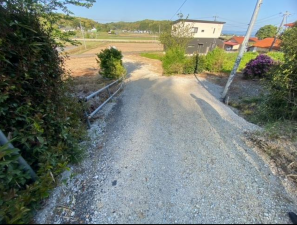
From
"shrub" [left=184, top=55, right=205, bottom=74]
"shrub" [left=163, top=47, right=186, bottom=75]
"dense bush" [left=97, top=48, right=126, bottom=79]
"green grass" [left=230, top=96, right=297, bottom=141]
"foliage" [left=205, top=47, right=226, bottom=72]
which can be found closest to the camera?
"green grass" [left=230, top=96, right=297, bottom=141]

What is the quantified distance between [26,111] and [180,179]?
6.98 feet

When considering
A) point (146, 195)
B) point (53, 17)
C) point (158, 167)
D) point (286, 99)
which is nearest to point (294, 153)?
point (286, 99)

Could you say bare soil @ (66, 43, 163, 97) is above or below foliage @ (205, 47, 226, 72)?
below

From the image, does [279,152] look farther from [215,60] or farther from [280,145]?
[215,60]

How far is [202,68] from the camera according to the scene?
10492 mm

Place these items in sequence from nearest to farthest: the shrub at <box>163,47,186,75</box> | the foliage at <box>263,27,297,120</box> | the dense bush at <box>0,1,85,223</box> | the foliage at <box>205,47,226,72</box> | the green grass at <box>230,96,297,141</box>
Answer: the dense bush at <box>0,1,85,223</box>
the green grass at <box>230,96,297,141</box>
the foliage at <box>263,27,297,120</box>
the shrub at <box>163,47,186,75</box>
the foliage at <box>205,47,226,72</box>

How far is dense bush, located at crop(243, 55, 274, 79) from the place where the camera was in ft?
27.4

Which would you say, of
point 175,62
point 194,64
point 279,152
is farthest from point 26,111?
point 194,64

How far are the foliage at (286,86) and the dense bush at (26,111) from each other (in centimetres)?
488

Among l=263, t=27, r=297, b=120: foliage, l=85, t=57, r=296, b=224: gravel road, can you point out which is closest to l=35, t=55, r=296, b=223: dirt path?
l=85, t=57, r=296, b=224: gravel road

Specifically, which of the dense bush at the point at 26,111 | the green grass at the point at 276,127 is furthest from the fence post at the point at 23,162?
the green grass at the point at 276,127

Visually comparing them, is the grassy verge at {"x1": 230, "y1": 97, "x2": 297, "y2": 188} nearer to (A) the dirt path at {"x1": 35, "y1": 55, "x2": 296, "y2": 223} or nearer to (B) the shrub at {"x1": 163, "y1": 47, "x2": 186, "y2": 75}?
(A) the dirt path at {"x1": 35, "y1": 55, "x2": 296, "y2": 223}

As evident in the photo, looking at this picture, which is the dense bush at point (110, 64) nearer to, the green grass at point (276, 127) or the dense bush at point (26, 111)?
the dense bush at point (26, 111)

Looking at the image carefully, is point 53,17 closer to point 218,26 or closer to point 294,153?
point 294,153
